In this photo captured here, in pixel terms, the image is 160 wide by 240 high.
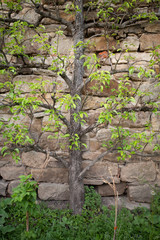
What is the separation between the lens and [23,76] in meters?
2.48

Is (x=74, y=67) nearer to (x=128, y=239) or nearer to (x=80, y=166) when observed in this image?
(x=80, y=166)

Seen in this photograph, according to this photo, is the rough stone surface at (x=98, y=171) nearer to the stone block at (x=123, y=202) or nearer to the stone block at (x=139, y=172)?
the stone block at (x=139, y=172)

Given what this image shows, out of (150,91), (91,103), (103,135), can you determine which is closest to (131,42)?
(150,91)

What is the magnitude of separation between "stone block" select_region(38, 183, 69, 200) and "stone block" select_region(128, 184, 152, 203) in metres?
1.00

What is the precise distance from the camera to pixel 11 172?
2438mm

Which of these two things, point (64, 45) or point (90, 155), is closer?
point (90, 155)

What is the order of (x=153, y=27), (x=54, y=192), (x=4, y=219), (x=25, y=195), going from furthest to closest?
(x=153, y=27), (x=54, y=192), (x=4, y=219), (x=25, y=195)

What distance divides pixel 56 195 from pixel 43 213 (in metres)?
0.32

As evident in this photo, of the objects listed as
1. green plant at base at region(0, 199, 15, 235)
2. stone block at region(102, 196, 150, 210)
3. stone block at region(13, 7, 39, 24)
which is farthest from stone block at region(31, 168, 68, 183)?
stone block at region(13, 7, 39, 24)

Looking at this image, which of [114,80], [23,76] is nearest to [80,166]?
[114,80]

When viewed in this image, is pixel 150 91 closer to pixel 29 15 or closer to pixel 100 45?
pixel 100 45

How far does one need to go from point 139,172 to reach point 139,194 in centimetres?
34

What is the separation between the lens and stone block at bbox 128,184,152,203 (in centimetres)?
233

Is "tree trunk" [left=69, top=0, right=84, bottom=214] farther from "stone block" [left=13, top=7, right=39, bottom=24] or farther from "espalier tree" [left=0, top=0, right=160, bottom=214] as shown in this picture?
"stone block" [left=13, top=7, right=39, bottom=24]
